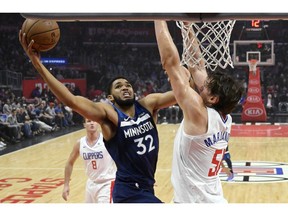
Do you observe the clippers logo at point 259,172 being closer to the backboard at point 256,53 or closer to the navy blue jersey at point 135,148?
the navy blue jersey at point 135,148

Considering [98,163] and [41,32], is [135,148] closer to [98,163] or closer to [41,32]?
[41,32]

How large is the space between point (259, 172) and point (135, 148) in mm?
5268

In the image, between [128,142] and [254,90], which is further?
[254,90]

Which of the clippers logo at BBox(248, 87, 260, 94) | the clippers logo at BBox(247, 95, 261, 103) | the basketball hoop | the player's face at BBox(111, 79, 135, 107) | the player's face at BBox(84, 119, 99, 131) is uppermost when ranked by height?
the basketball hoop

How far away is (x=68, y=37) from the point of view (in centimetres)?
1814

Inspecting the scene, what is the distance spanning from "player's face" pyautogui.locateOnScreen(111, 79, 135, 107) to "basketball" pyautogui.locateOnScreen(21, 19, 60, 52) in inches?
19.2

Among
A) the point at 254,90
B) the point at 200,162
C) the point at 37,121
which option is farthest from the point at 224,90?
the point at 254,90

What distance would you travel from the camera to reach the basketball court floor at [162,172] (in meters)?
6.18

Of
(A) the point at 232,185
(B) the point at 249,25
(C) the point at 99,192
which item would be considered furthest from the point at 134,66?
(C) the point at 99,192

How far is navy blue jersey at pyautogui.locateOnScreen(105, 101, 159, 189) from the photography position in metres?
2.84

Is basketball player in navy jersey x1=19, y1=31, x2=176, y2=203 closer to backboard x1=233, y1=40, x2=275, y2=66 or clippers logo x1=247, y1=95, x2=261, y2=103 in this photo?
backboard x1=233, y1=40, x2=275, y2=66

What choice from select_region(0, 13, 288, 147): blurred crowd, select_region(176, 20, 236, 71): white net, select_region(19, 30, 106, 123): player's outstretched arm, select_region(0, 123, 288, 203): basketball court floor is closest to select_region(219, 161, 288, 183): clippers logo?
select_region(0, 123, 288, 203): basketball court floor

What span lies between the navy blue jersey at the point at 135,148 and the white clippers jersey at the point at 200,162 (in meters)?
0.34

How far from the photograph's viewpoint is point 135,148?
2838 mm
